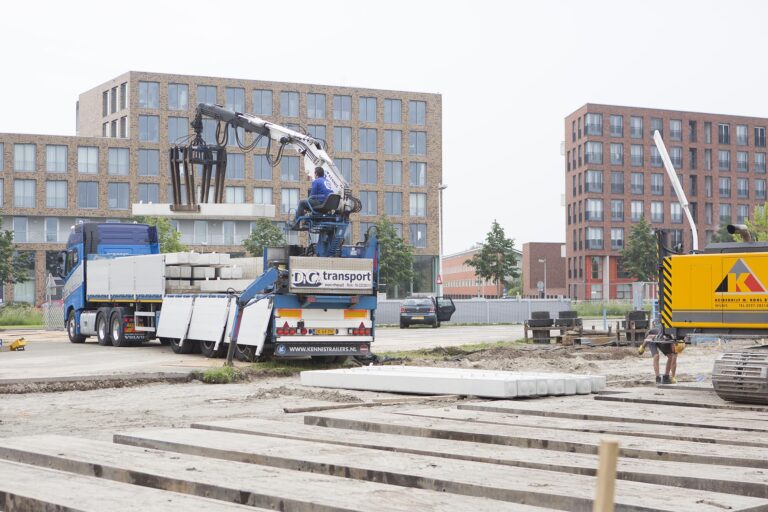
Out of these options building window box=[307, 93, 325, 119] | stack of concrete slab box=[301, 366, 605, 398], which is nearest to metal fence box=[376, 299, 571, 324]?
building window box=[307, 93, 325, 119]

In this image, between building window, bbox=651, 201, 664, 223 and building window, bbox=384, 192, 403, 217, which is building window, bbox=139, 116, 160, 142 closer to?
building window, bbox=384, 192, 403, 217

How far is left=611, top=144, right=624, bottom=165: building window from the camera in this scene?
101688 mm

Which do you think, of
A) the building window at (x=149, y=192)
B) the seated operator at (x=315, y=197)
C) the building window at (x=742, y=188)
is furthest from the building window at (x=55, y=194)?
the building window at (x=742, y=188)

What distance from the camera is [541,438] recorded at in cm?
885

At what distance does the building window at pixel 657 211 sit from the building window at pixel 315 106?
35.6m

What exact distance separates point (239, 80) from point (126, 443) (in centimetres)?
7899

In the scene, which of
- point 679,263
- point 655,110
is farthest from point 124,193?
point 679,263

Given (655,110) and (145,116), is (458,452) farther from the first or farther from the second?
(655,110)

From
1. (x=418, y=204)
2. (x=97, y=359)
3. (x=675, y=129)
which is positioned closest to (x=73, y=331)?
(x=97, y=359)

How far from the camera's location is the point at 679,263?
14.9m

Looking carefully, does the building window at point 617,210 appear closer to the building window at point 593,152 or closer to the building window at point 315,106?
the building window at point 593,152

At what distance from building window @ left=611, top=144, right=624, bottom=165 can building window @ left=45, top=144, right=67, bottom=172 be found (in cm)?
5036

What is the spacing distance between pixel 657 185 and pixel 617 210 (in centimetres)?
488

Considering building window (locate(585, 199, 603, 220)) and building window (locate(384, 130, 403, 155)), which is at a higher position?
building window (locate(384, 130, 403, 155))
